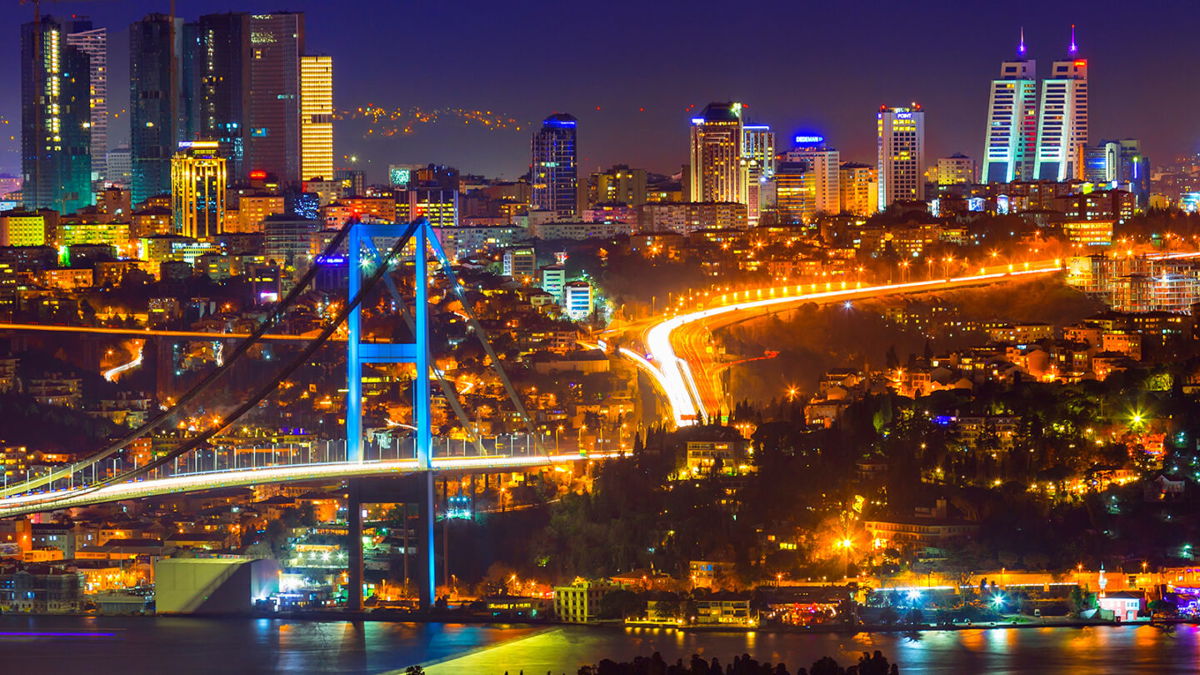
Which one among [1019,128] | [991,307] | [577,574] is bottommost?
[577,574]

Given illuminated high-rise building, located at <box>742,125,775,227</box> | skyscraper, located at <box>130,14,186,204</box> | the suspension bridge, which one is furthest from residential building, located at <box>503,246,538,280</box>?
the suspension bridge

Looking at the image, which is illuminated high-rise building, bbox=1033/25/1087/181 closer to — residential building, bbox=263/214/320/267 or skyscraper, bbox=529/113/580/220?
skyscraper, bbox=529/113/580/220

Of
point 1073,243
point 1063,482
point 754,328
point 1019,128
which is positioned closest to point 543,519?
point 1063,482

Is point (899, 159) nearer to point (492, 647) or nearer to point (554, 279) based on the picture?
point (554, 279)

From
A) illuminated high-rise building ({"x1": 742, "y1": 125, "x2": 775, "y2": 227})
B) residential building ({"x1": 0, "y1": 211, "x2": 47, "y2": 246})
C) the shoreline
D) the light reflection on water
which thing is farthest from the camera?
illuminated high-rise building ({"x1": 742, "y1": 125, "x2": 775, "y2": 227})

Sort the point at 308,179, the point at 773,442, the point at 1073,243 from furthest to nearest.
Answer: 1. the point at 308,179
2. the point at 1073,243
3. the point at 773,442

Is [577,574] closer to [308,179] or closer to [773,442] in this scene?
[773,442]

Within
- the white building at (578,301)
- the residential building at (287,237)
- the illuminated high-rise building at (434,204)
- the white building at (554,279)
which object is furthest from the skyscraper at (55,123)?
the white building at (578,301)
